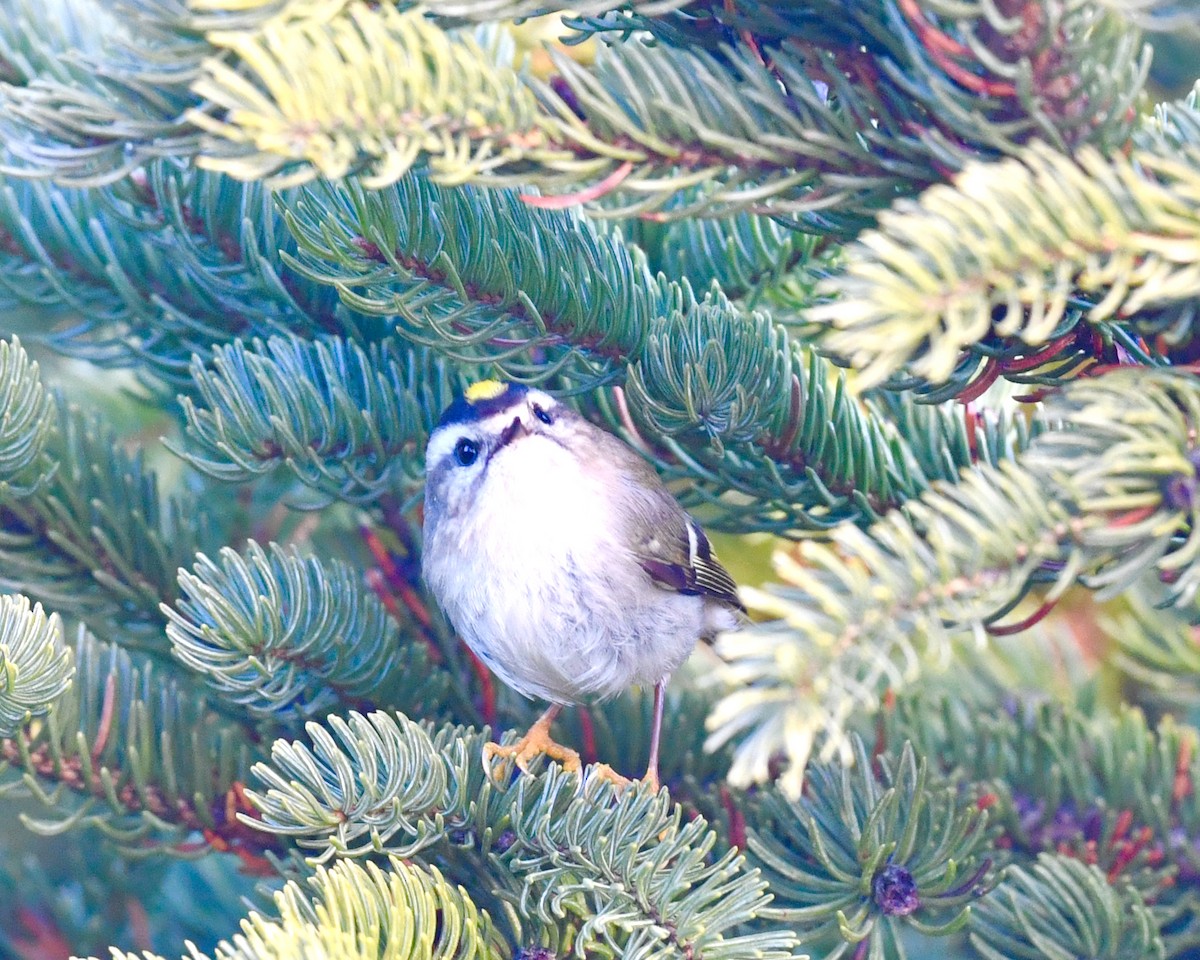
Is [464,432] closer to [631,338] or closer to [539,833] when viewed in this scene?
[631,338]

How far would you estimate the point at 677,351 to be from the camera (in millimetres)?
1049

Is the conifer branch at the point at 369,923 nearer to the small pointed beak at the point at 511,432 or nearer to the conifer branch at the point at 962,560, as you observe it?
the conifer branch at the point at 962,560

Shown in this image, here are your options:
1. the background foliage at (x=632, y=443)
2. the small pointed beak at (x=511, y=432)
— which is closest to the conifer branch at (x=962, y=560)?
the background foliage at (x=632, y=443)

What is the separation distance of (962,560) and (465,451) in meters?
0.97

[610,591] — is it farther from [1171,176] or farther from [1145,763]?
[1171,176]

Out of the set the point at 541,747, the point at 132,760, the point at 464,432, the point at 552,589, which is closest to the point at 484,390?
the point at 464,432

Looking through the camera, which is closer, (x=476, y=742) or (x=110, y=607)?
(x=476, y=742)

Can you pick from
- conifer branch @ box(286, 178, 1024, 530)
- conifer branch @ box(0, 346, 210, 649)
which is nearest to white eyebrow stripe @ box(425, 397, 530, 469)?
conifer branch @ box(286, 178, 1024, 530)

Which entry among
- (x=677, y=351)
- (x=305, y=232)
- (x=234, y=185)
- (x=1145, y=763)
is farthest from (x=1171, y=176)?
(x=234, y=185)

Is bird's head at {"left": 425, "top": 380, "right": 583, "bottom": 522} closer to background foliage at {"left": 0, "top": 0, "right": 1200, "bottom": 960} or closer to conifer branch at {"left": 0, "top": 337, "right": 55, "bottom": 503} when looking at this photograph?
background foliage at {"left": 0, "top": 0, "right": 1200, "bottom": 960}

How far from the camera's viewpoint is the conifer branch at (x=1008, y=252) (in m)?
0.59

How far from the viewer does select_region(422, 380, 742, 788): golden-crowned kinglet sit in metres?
1.45

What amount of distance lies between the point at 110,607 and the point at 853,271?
0.91 m

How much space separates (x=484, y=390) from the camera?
1392mm
